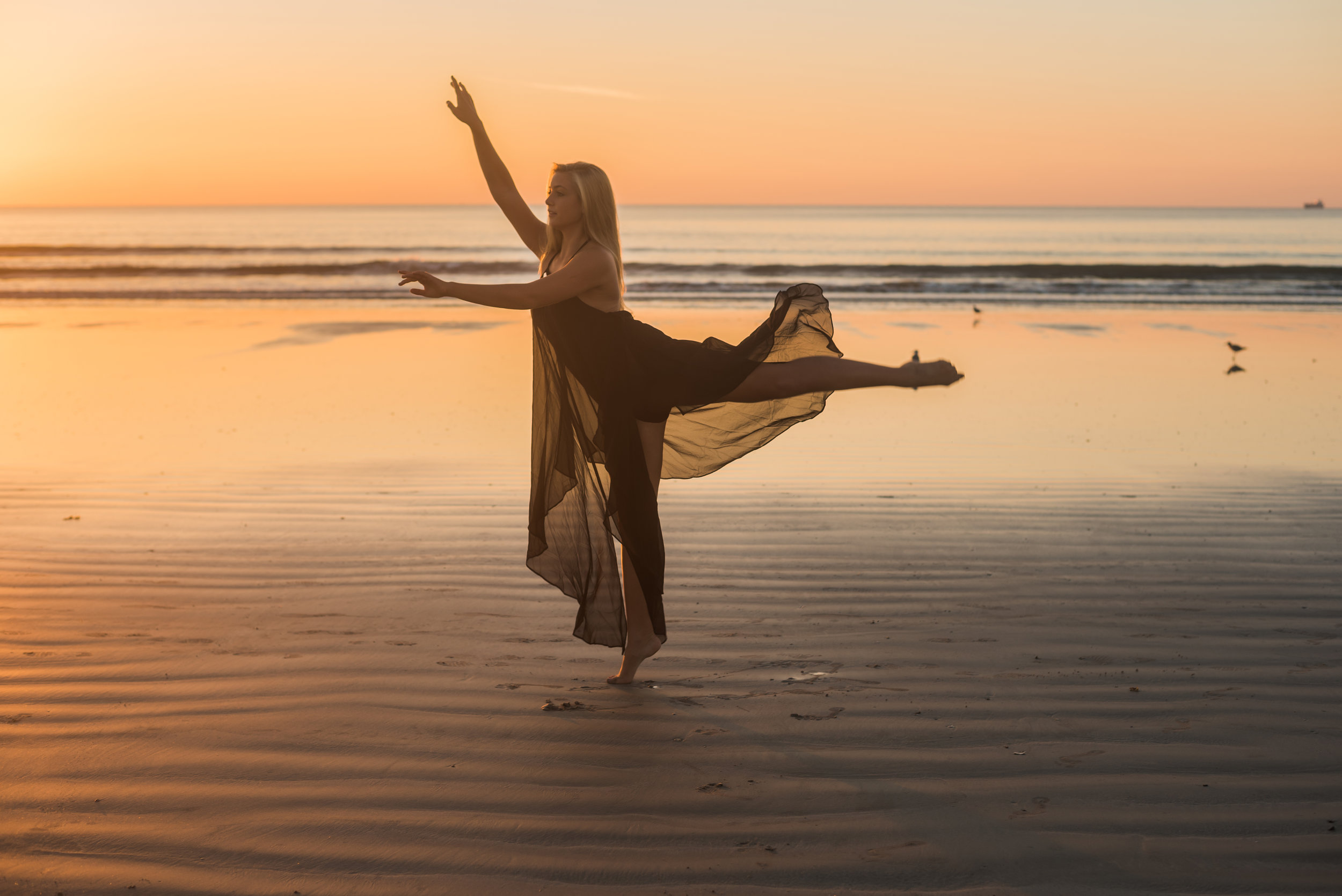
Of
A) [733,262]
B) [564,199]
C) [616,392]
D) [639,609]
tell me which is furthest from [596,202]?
[733,262]

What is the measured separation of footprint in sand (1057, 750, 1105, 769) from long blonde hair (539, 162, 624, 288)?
1.99 meters

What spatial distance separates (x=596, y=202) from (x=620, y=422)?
758 millimetres

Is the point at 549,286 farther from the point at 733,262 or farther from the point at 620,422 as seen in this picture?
the point at 733,262

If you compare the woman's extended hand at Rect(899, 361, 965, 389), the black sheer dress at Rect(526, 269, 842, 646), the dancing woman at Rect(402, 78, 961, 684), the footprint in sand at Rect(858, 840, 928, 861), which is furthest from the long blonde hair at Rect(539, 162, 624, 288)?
the footprint in sand at Rect(858, 840, 928, 861)

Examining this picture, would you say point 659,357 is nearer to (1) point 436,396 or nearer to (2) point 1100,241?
(1) point 436,396

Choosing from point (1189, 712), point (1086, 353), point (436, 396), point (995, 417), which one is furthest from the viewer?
point (1086, 353)

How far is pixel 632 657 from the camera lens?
364 cm

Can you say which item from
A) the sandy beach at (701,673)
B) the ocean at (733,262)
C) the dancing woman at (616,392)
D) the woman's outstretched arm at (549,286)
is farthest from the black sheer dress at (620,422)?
the ocean at (733,262)

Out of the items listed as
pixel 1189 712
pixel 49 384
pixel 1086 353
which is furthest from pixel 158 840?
pixel 1086 353

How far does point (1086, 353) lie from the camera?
12.6 meters

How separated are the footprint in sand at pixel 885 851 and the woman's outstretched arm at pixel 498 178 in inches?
95.3

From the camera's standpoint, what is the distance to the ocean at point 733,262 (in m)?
21.7

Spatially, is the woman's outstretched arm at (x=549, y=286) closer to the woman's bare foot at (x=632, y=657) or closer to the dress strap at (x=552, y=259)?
the dress strap at (x=552, y=259)

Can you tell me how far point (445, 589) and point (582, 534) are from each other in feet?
3.55
